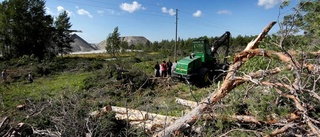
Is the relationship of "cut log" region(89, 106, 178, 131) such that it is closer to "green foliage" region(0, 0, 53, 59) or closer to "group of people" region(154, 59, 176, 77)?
"group of people" region(154, 59, 176, 77)

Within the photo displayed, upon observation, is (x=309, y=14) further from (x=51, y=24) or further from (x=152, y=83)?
(x=51, y=24)

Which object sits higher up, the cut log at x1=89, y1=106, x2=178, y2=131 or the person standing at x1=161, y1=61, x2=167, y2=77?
the person standing at x1=161, y1=61, x2=167, y2=77

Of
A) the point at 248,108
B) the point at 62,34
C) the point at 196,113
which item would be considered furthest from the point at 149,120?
the point at 62,34

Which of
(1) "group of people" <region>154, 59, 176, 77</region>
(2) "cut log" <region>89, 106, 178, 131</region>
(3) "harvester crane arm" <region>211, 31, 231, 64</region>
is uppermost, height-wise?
(3) "harvester crane arm" <region>211, 31, 231, 64</region>

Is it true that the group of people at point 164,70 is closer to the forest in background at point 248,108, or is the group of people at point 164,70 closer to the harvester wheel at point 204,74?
the harvester wheel at point 204,74

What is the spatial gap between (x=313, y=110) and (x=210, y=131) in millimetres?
1520

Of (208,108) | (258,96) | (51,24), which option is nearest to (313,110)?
(258,96)

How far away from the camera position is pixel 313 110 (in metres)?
3.41

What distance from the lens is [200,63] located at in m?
10.8

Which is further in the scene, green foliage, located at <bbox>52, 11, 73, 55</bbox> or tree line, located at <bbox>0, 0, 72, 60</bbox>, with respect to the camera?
green foliage, located at <bbox>52, 11, 73, 55</bbox>

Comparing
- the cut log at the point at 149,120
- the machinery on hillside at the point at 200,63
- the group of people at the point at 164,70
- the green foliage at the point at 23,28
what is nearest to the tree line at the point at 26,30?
the green foliage at the point at 23,28

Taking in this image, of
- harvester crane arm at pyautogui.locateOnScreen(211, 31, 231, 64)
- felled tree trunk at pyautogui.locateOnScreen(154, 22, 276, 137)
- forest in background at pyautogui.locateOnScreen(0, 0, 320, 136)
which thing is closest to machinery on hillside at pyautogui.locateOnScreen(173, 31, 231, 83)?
harvester crane arm at pyautogui.locateOnScreen(211, 31, 231, 64)

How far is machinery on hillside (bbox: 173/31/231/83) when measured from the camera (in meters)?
10.1

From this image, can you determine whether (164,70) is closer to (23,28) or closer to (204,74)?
(204,74)
